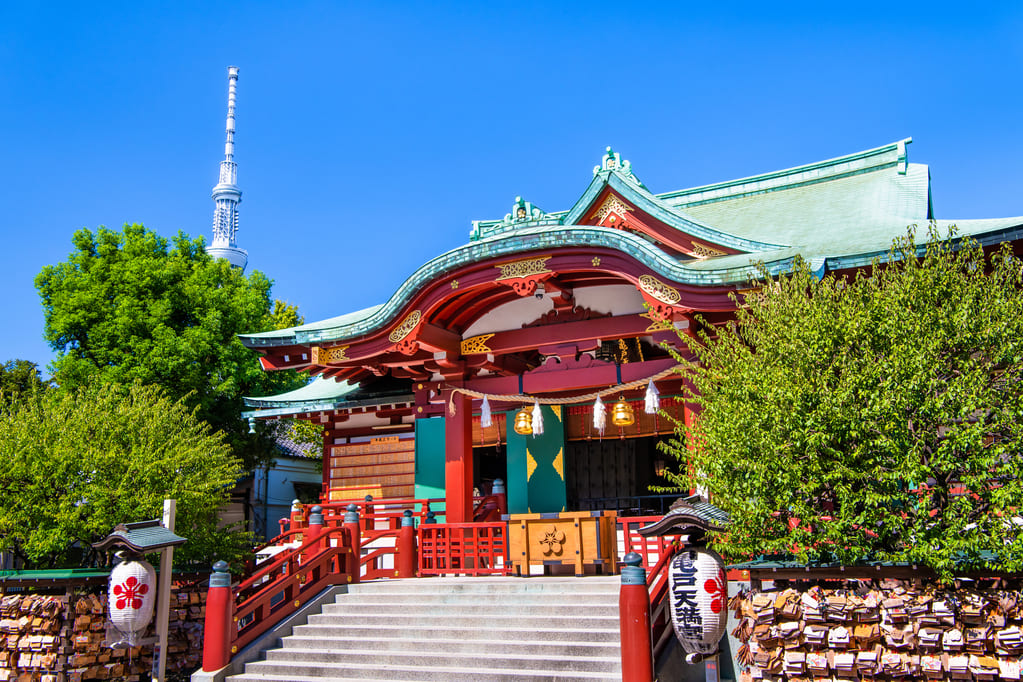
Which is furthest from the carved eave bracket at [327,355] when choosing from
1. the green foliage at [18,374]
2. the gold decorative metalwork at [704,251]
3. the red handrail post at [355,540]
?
the green foliage at [18,374]

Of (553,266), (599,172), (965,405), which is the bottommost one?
(965,405)

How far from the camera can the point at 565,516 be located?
1168cm

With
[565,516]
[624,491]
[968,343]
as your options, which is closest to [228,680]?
[565,516]

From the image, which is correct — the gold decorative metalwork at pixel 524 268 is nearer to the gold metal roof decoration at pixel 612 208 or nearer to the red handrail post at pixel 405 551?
the gold metal roof decoration at pixel 612 208

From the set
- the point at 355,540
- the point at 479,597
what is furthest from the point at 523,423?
the point at 479,597

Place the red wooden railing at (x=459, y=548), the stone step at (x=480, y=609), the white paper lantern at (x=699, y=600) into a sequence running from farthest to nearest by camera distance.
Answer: the red wooden railing at (x=459, y=548)
the stone step at (x=480, y=609)
the white paper lantern at (x=699, y=600)

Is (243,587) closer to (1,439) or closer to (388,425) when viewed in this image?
(1,439)

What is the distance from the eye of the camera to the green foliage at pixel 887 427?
725 centimetres

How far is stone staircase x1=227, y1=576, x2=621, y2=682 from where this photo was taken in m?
9.72

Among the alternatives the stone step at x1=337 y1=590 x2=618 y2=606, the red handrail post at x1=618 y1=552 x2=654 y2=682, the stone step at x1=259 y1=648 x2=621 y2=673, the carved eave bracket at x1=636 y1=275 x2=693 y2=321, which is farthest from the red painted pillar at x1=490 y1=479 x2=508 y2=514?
the red handrail post at x1=618 y1=552 x2=654 y2=682

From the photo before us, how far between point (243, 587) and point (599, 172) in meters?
9.64

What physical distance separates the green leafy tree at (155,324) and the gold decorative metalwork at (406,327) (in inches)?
354

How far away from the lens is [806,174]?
19250 mm

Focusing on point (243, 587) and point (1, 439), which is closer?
point (243, 587)
